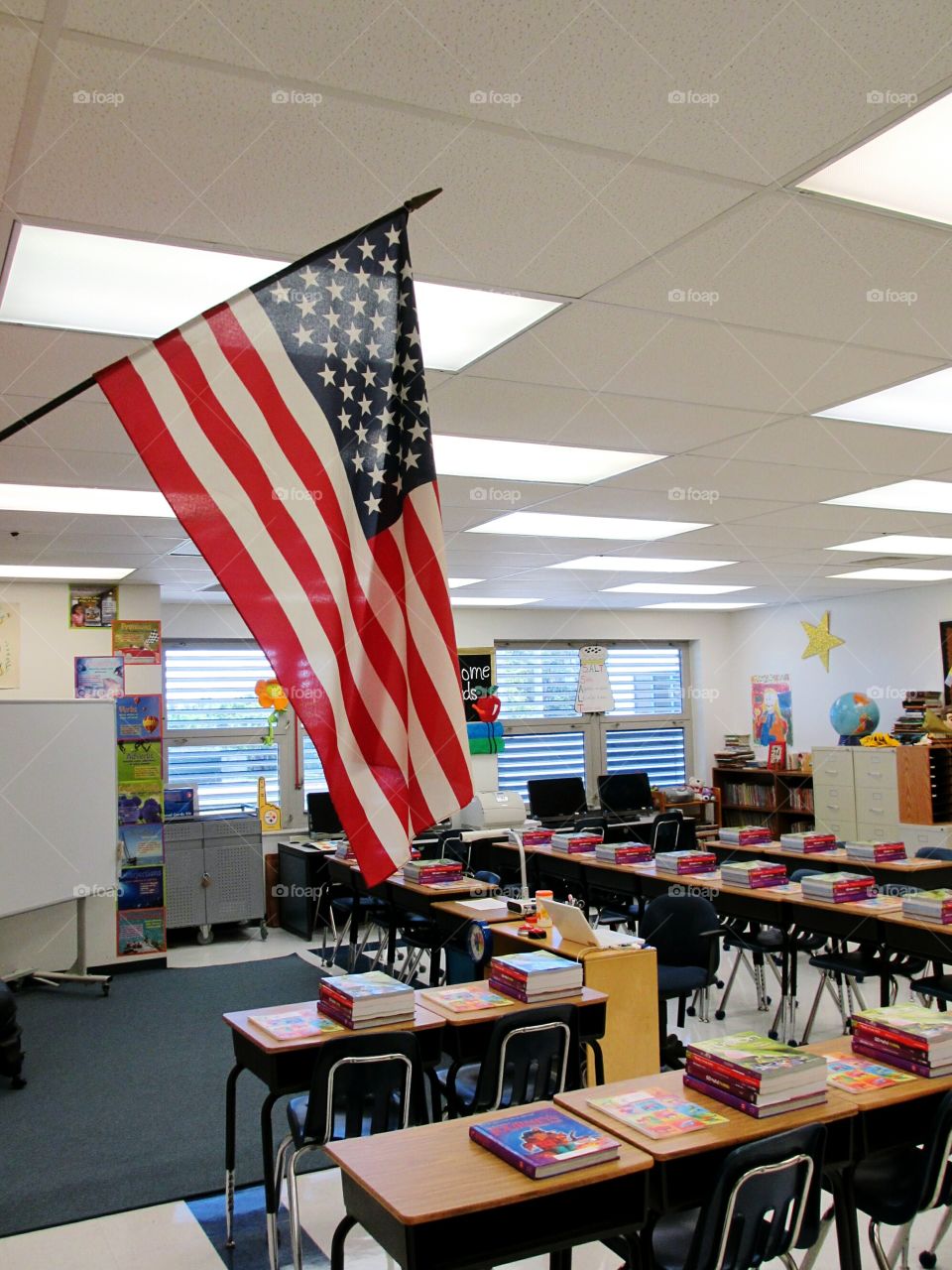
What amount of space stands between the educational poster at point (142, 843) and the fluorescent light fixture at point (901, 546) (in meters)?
5.88

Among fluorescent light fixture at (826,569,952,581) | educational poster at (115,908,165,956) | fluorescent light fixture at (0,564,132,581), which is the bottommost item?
educational poster at (115,908,165,956)

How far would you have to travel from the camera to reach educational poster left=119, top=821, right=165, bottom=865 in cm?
832

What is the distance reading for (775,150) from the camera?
6.97 ft

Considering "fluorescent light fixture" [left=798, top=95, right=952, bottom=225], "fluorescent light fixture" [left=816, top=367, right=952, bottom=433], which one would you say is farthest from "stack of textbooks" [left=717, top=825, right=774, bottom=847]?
"fluorescent light fixture" [left=798, top=95, right=952, bottom=225]

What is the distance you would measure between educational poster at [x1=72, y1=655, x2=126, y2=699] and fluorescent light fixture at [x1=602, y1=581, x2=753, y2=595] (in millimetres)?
4505

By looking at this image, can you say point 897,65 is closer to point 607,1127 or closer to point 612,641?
point 607,1127

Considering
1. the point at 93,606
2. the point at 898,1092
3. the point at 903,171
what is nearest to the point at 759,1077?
the point at 898,1092

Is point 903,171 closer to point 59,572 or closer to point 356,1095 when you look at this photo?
point 356,1095

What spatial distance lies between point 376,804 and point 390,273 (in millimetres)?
999

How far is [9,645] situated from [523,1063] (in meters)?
6.09

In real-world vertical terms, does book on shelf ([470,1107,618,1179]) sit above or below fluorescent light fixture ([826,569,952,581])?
below

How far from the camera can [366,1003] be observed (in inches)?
142

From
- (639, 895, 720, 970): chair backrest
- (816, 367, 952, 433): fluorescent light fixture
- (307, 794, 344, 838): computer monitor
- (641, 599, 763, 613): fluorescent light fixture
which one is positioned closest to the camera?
(816, 367, 952, 433): fluorescent light fixture

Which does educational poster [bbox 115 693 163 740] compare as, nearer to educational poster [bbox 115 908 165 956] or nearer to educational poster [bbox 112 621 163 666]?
educational poster [bbox 112 621 163 666]
